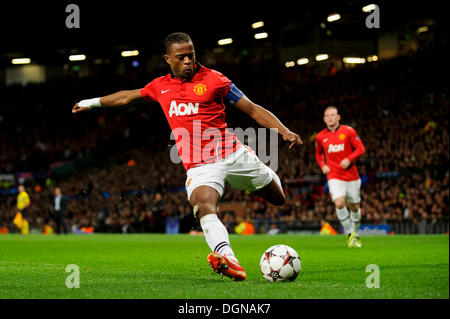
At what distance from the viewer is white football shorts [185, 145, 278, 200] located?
634cm

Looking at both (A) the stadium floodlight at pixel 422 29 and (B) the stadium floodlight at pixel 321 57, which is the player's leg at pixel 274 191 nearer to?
(A) the stadium floodlight at pixel 422 29

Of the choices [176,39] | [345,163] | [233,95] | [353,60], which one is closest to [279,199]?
[233,95]

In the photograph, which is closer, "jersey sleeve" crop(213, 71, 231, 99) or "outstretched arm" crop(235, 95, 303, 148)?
"outstretched arm" crop(235, 95, 303, 148)

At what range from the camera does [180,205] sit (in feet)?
93.6

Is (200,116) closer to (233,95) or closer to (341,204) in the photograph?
(233,95)

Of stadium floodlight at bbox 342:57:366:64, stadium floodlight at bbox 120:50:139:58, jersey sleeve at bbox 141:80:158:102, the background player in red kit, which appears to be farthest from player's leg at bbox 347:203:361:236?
stadium floodlight at bbox 120:50:139:58

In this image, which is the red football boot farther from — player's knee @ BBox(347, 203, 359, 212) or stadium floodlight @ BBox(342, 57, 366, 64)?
stadium floodlight @ BBox(342, 57, 366, 64)

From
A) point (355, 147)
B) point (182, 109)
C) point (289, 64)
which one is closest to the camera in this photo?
point (182, 109)

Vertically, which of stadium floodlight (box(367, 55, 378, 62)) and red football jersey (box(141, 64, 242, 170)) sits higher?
stadium floodlight (box(367, 55, 378, 62))

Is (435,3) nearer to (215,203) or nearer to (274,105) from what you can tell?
(274,105)

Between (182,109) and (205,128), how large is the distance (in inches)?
12.4

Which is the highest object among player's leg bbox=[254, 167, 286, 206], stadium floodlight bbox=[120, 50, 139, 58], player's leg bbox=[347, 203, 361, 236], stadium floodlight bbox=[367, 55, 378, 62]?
stadium floodlight bbox=[120, 50, 139, 58]

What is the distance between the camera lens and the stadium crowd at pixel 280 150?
77.2 ft

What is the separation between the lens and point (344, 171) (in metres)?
12.8
